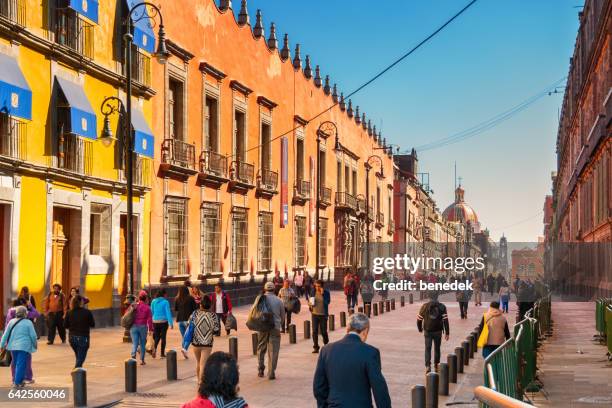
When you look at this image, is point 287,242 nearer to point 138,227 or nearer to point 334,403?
point 138,227

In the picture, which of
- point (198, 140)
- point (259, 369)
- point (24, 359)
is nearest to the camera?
point (24, 359)

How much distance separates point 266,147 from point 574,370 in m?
27.9

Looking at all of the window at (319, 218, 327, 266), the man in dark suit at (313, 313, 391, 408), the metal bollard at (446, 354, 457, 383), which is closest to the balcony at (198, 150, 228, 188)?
the window at (319, 218, 327, 266)

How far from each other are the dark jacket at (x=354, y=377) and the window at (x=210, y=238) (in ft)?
92.6

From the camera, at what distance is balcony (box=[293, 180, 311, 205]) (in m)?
49.5

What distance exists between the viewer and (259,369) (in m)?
16.8

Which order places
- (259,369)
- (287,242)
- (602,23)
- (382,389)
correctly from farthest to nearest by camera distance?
(287,242), (602,23), (259,369), (382,389)

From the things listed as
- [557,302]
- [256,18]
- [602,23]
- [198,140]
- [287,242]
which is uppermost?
[256,18]

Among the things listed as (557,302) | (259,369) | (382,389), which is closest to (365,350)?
(382,389)

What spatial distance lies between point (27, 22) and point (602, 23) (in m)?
19.7

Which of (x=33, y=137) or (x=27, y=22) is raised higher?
(x=27, y=22)

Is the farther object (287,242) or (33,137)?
(287,242)

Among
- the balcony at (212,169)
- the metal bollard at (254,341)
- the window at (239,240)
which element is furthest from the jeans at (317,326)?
the window at (239,240)

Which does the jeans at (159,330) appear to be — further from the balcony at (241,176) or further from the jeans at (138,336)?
the balcony at (241,176)
